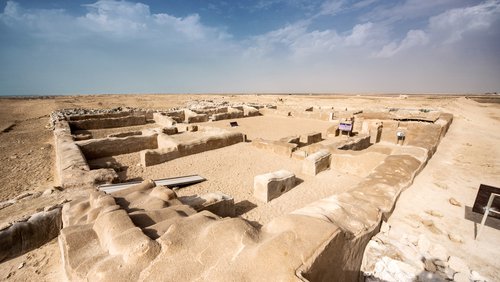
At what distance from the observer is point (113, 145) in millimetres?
8883

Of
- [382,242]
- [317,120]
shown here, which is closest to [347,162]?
[382,242]

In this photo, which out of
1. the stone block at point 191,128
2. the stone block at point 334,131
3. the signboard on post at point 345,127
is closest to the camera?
the signboard on post at point 345,127

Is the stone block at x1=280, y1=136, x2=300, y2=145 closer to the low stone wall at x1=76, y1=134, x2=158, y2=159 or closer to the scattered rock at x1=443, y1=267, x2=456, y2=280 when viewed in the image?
the low stone wall at x1=76, y1=134, x2=158, y2=159

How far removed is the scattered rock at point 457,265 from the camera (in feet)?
9.97

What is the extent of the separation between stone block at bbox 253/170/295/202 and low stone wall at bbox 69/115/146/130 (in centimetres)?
1452

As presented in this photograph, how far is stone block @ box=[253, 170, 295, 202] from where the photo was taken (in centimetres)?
542

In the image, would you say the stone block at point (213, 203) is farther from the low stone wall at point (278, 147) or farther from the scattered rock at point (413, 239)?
the low stone wall at point (278, 147)

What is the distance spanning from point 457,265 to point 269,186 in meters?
3.46

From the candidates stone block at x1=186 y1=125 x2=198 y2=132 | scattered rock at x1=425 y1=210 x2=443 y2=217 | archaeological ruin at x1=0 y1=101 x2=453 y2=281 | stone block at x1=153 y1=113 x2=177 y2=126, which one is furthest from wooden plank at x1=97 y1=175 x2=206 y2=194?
stone block at x1=153 y1=113 x2=177 y2=126

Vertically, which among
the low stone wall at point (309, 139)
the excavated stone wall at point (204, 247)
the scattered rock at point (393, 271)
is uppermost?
the excavated stone wall at point (204, 247)

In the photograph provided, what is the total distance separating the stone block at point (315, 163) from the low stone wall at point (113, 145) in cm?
708

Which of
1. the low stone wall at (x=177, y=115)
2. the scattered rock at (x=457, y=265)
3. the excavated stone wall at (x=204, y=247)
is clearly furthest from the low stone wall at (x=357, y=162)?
the low stone wall at (x=177, y=115)

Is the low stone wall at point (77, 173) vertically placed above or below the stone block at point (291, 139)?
above

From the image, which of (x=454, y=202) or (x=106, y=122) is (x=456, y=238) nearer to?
(x=454, y=202)
